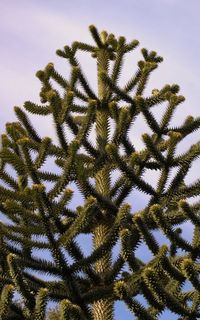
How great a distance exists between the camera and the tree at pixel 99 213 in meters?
5.22

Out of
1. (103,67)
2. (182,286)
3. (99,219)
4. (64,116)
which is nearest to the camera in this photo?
(182,286)

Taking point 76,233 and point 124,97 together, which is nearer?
point 76,233

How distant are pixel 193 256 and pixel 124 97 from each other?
284 cm

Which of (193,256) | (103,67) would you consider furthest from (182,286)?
(103,67)

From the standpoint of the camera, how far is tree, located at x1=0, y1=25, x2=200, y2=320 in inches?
206

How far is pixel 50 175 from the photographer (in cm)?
700

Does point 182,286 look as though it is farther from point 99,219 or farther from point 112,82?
point 112,82

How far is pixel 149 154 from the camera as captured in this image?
21.9 ft

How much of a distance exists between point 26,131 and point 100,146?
102cm

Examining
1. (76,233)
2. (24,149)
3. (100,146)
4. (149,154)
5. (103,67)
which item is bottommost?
(76,233)

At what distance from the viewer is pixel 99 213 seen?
23.2 feet

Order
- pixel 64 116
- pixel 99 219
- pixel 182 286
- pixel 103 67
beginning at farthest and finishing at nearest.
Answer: pixel 103 67
pixel 99 219
pixel 64 116
pixel 182 286

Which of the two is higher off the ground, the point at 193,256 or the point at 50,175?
the point at 50,175

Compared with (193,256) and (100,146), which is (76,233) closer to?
(193,256)
